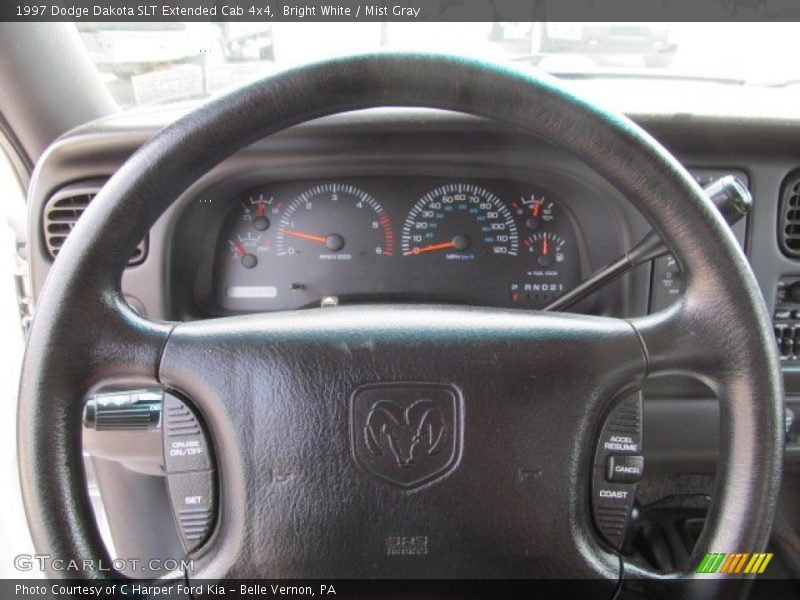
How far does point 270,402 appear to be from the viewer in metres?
0.95

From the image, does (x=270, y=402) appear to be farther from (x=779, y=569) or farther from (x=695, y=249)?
(x=779, y=569)

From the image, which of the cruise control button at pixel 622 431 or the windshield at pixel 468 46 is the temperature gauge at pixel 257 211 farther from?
the cruise control button at pixel 622 431

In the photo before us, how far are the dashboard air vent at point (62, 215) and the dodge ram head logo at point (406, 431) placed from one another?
72cm

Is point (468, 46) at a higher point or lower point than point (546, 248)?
higher

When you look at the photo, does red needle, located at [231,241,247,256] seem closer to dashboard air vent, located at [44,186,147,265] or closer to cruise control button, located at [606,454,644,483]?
dashboard air vent, located at [44,186,147,265]

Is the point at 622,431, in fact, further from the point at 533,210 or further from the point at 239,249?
the point at 239,249

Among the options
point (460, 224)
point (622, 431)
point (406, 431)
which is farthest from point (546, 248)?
point (406, 431)

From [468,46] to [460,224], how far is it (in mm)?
363

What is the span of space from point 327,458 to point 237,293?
2.44 feet

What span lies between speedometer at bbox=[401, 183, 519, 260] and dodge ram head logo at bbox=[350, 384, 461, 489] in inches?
25.3

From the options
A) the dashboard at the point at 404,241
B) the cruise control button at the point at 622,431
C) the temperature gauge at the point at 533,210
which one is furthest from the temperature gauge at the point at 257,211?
the cruise control button at the point at 622,431

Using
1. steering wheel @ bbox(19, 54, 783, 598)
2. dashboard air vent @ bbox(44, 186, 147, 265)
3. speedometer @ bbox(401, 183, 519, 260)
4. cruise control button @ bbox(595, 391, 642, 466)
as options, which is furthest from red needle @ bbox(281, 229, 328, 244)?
cruise control button @ bbox(595, 391, 642, 466)

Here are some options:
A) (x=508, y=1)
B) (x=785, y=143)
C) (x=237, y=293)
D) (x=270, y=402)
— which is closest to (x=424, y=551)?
(x=270, y=402)

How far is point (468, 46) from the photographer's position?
4.60 feet
